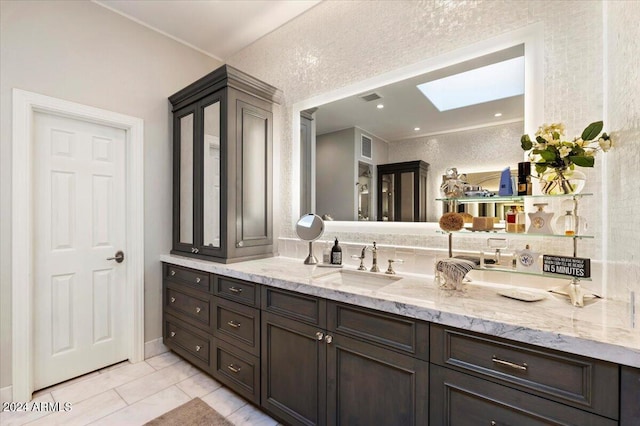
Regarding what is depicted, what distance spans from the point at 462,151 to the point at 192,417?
93.6 inches

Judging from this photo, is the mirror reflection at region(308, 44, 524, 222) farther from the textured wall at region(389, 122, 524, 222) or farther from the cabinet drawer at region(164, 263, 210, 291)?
the cabinet drawer at region(164, 263, 210, 291)

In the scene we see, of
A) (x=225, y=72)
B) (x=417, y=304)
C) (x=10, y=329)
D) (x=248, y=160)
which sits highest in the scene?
(x=225, y=72)

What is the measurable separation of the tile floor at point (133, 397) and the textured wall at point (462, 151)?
1.86m

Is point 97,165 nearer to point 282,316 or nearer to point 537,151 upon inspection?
point 282,316

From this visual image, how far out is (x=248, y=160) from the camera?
246cm

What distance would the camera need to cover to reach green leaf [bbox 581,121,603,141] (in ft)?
3.92

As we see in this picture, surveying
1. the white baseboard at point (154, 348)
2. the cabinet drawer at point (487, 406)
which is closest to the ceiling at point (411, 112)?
the cabinet drawer at point (487, 406)

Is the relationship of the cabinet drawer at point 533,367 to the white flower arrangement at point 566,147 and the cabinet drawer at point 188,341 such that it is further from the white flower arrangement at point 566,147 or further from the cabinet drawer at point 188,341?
the cabinet drawer at point 188,341

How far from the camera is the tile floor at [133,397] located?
186 centimetres

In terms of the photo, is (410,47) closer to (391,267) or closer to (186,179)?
(391,267)

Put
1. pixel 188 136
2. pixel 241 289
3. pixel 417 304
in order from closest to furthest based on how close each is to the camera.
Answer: pixel 417 304, pixel 241 289, pixel 188 136

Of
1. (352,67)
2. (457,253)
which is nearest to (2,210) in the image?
(352,67)

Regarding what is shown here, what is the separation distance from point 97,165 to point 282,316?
210cm

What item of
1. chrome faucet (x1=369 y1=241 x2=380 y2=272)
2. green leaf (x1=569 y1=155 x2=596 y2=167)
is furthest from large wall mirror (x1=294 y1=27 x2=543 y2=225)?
green leaf (x1=569 y1=155 x2=596 y2=167)
